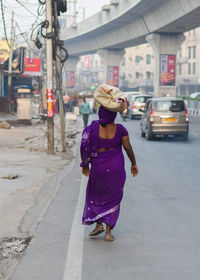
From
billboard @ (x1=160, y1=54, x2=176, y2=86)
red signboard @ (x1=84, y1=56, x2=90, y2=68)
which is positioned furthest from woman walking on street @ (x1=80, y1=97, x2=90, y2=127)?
red signboard @ (x1=84, y1=56, x2=90, y2=68)

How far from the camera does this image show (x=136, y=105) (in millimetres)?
41844

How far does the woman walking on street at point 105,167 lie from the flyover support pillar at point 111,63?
73563mm

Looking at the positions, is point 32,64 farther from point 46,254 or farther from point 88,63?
point 88,63

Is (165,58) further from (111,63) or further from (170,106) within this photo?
(170,106)

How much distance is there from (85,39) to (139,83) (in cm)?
4600

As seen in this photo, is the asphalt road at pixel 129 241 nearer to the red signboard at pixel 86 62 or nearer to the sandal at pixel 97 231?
the sandal at pixel 97 231

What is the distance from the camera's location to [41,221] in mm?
7711

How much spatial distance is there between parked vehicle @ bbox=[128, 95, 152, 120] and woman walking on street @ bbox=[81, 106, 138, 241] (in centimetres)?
3417

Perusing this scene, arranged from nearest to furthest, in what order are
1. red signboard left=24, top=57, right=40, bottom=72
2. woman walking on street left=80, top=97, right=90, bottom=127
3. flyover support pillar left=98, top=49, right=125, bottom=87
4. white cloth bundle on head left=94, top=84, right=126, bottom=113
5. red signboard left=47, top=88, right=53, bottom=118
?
1. white cloth bundle on head left=94, top=84, right=126, bottom=113
2. red signboard left=47, top=88, right=53, bottom=118
3. woman walking on street left=80, top=97, right=90, bottom=127
4. red signboard left=24, top=57, right=40, bottom=72
5. flyover support pillar left=98, top=49, right=125, bottom=87

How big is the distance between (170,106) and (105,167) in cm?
1709

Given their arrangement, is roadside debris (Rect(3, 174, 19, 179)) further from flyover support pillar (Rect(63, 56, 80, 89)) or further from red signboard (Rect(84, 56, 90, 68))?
red signboard (Rect(84, 56, 90, 68))

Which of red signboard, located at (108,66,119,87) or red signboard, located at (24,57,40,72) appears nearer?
red signboard, located at (24,57,40,72)

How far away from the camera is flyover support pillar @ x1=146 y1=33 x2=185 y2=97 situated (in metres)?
55.8

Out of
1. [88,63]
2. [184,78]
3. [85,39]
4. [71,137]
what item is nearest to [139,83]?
[184,78]
